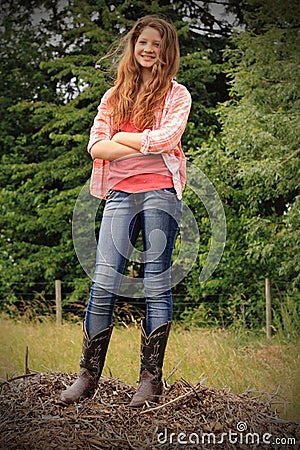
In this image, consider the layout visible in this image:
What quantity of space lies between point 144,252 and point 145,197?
0.68 feet

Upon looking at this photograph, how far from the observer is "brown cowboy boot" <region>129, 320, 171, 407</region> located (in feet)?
7.90

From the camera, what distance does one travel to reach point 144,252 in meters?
2.40

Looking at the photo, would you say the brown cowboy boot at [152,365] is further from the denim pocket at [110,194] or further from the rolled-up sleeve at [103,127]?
the rolled-up sleeve at [103,127]

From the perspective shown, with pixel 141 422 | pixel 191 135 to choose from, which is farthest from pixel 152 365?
pixel 191 135

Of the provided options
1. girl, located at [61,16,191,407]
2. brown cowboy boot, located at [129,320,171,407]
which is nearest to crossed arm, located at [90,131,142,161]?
girl, located at [61,16,191,407]

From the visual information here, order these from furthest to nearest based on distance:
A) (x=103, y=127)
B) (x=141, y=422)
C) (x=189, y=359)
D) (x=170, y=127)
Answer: (x=189, y=359) → (x=103, y=127) → (x=170, y=127) → (x=141, y=422)

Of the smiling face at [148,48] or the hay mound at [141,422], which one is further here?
the smiling face at [148,48]

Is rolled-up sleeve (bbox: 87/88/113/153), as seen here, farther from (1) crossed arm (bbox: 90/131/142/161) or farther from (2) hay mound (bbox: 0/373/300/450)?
(2) hay mound (bbox: 0/373/300/450)

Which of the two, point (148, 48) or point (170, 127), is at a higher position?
point (148, 48)

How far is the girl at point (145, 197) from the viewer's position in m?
2.39

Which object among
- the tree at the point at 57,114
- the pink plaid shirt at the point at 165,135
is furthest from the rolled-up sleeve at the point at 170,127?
the tree at the point at 57,114

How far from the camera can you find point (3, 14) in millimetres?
8844

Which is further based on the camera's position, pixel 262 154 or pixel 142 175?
pixel 262 154

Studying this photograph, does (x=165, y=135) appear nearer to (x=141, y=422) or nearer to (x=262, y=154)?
(x=141, y=422)
